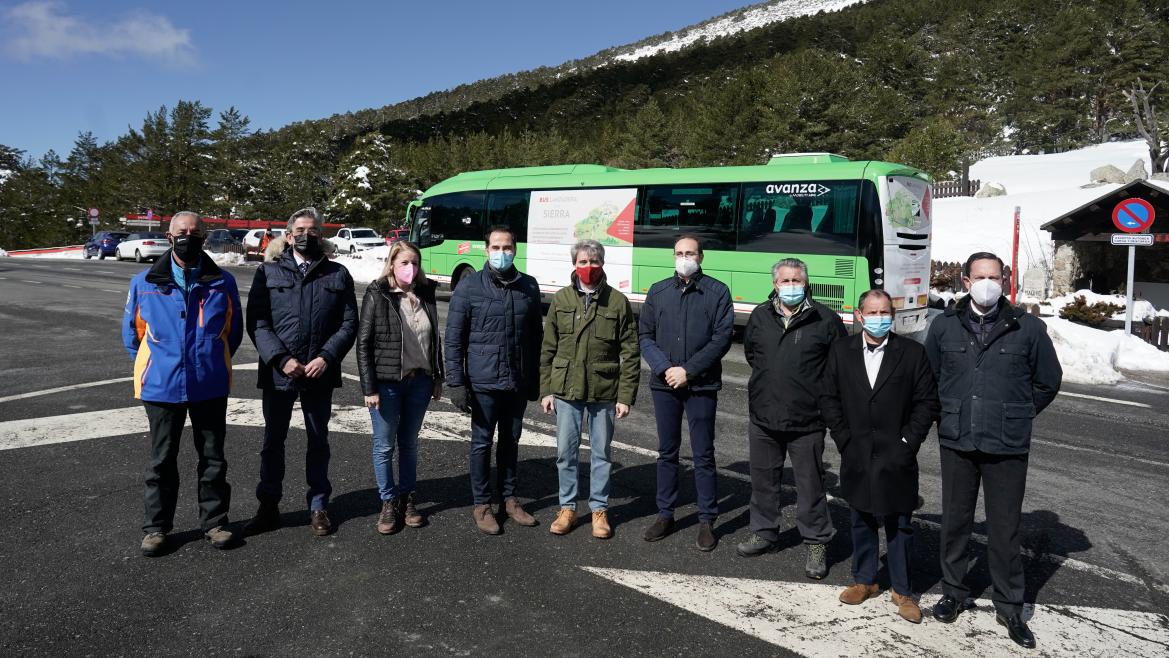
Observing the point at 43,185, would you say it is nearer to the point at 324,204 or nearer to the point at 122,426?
the point at 324,204

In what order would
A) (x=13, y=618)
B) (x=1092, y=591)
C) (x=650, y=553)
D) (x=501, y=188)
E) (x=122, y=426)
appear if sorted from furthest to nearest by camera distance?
(x=501, y=188) → (x=122, y=426) → (x=650, y=553) → (x=1092, y=591) → (x=13, y=618)

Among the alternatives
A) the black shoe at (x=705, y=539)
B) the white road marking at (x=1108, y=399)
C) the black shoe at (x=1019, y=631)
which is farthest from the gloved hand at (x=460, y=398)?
the white road marking at (x=1108, y=399)

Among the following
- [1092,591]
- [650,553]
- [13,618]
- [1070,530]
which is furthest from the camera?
[1070,530]

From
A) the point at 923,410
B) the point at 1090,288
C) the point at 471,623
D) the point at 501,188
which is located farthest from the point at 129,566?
the point at 1090,288

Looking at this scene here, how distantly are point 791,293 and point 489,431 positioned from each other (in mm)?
2070

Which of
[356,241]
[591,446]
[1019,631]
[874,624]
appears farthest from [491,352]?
[356,241]

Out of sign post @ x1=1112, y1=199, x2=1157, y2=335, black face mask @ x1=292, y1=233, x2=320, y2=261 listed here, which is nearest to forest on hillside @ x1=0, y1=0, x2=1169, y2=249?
sign post @ x1=1112, y1=199, x2=1157, y2=335

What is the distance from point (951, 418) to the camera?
3822 millimetres

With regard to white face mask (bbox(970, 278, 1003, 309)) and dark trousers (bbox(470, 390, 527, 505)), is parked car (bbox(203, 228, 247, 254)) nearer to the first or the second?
dark trousers (bbox(470, 390, 527, 505))

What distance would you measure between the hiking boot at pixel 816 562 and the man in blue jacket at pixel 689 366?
60 centimetres

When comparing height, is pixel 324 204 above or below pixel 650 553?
above

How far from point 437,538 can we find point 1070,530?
4157 mm

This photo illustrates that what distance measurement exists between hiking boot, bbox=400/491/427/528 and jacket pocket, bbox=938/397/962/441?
3126 millimetres

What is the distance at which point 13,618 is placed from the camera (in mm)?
3639
